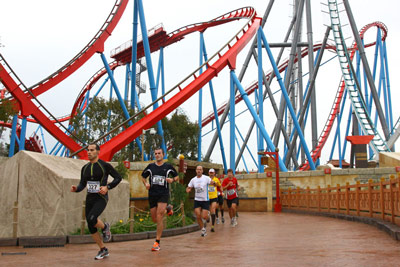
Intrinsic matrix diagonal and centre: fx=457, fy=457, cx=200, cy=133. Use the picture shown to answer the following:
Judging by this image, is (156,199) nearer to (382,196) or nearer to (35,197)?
(35,197)

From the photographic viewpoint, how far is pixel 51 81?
18.8m

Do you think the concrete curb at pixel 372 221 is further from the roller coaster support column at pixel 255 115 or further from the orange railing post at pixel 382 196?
the roller coaster support column at pixel 255 115

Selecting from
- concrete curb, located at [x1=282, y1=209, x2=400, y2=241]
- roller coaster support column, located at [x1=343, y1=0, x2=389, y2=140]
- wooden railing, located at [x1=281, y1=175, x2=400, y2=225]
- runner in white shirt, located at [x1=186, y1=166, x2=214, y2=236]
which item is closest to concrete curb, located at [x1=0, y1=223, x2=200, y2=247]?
runner in white shirt, located at [x1=186, y1=166, x2=214, y2=236]

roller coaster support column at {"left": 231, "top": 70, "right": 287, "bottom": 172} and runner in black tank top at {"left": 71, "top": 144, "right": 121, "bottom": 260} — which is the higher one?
roller coaster support column at {"left": 231, "top": 70, "right": 287, "bottom": 172}

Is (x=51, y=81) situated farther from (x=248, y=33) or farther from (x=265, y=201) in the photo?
(x=265, y=201)

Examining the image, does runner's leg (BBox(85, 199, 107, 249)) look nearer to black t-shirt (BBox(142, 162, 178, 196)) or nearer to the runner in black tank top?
the runner in black tank top

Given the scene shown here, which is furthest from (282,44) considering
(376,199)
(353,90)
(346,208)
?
(376,199)

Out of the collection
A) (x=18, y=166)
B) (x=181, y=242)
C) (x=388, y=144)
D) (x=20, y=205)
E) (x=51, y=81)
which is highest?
(x=51, y=81)

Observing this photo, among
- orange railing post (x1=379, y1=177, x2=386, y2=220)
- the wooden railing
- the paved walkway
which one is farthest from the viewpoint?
orange railing post (x1=379, y1=177, x2=386, y2=220)

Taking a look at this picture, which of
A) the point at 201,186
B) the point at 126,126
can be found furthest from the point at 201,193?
the point at 126,126

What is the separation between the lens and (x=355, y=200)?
1171cm

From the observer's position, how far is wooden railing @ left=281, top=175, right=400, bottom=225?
8.27m

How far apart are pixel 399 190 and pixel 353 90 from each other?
1545 centimetres

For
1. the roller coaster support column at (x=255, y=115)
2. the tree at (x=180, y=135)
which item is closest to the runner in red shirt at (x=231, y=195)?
the roller coaster support column at (x=255, y=115)
